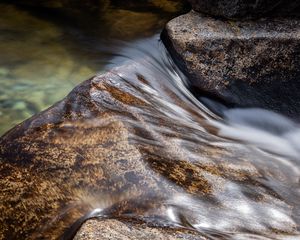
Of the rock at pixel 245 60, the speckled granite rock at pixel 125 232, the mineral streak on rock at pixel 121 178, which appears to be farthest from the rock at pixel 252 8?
the speckled granite rock at pixel 125 232

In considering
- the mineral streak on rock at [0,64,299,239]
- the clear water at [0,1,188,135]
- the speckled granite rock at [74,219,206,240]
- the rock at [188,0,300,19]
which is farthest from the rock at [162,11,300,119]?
the speckled granite rock at [74,219,206,240]

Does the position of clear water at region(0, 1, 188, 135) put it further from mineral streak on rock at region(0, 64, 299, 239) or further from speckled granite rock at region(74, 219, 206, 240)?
speckled granite rock at region(74, 219, 206, 240)

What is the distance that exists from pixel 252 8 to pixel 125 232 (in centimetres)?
345

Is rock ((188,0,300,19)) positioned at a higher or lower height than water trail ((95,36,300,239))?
higher

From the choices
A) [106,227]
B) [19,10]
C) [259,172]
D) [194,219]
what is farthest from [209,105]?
[19,10]

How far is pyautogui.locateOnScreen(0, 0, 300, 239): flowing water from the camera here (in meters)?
2.65

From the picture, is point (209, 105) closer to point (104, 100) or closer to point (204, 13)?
point (204, 13)

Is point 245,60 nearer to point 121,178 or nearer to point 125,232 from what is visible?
point 121,178

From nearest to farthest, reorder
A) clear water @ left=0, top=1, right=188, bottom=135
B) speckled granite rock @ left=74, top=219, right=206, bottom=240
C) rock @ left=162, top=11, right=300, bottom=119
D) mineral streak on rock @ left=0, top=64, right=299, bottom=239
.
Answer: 1. speckled granite rock @ left=74, top=219, right=206, bottom=240
2. mineral streak on rock @ left=0, top=64, right=299, bottom=239
3. clear water @ left=0, top=1, right=188, bottom=135
4. rock @ left=162, top=11, right=300, bottom=119

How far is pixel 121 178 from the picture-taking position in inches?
108

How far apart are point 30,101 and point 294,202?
9.57 ft

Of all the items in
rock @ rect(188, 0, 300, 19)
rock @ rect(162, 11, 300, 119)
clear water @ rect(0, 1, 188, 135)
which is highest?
rock @ rect(188, 0, 300, 19)

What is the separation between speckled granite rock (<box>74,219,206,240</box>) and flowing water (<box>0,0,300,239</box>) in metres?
0.16

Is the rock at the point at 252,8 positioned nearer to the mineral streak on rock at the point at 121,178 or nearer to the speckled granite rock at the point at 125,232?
the mineral streak on rock at the point at 121,178
